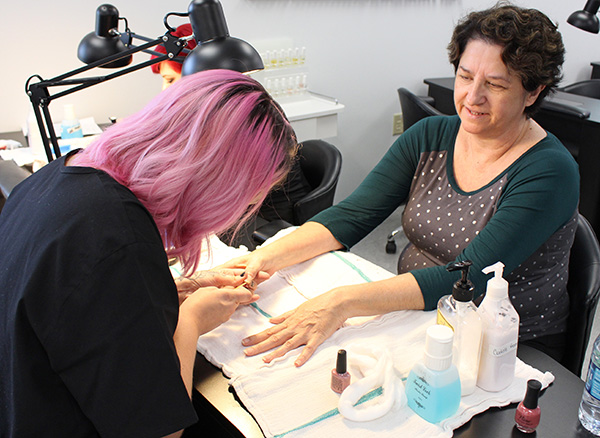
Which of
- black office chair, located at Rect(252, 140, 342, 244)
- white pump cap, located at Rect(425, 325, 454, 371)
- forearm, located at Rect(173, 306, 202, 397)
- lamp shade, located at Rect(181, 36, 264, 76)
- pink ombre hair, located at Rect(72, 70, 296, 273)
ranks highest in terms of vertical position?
lamp shade, located at Rect(181, 36, 264, 76)

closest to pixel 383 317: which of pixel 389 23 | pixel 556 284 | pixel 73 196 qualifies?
pixel 556 284

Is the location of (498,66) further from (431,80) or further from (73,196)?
(431,80)

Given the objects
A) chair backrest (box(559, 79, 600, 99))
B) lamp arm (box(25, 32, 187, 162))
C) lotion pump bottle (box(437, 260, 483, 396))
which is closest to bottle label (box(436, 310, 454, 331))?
lotion pump bottle (box(437, 260, 483, 396))

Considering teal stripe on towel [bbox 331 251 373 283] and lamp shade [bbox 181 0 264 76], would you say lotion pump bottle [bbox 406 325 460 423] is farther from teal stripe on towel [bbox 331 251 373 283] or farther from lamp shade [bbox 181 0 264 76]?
lamp shade [bbox 181 0 264 76]

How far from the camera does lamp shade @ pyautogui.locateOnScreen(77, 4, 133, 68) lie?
1650 mm

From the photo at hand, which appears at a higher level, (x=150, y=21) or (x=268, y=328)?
(x=150, y=21)

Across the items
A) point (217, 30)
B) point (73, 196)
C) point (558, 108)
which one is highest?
point (217, 30)

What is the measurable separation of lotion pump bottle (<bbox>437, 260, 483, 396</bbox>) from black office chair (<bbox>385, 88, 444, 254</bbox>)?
2136 millimetres

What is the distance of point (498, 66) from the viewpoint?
1379 mm

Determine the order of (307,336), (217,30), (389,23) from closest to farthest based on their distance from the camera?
(307,336)
(217,30)
(389,23)

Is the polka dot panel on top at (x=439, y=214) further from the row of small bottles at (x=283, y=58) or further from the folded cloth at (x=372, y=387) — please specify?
the row of small bottles at (x=283, y=58)

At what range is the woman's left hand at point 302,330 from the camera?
3.43 feet

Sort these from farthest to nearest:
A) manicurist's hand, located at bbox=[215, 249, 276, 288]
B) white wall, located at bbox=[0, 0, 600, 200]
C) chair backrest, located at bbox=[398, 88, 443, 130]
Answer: chair backrest, located at bbox=[398, 88, 443, 130] → white wall, located at bbox=[0, 0, 600, 200] → manicurist's hand, located at bbox=[215, 249, 276, 288]

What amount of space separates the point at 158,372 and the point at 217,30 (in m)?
0.83
